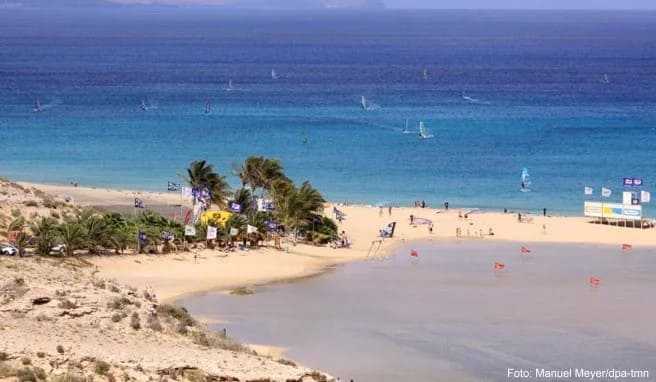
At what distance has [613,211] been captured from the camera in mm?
64125

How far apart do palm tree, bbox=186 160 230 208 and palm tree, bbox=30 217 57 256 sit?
906cm

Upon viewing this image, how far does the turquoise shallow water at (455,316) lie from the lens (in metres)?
34.7

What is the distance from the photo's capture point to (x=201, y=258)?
49.2m

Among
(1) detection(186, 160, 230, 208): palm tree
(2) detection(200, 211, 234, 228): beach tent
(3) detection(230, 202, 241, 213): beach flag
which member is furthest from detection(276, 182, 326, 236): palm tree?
(1) detection(186, 160, 230, 208): palm tree

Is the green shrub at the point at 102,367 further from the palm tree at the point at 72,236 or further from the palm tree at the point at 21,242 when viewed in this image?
the palm tree at the point at 72,236

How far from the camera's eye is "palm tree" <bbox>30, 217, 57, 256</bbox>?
45.2 meters

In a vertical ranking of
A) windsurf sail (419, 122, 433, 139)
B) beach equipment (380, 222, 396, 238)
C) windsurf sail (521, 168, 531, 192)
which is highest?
windsurf sail (419, 122, 433, 139)

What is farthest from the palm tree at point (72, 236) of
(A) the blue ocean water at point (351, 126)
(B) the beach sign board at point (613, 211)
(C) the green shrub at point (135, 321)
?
(A) the blue ocean water at point (351, 126)

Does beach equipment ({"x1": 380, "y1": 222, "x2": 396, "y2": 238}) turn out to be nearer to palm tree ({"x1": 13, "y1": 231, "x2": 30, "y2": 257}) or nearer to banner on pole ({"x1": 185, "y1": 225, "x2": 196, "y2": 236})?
banner on pole ({"x1": 185, "y1": 225, "x2": 196, "y2": 236})

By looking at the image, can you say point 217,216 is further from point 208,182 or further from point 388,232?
point 388,232

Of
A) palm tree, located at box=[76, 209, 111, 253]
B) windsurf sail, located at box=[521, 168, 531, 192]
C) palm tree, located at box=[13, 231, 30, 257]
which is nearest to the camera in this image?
palm tree, located at box=[13, 231, 30, 257]

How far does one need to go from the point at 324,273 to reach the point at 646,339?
14.7 metres

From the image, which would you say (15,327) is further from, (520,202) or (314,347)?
(520,202)

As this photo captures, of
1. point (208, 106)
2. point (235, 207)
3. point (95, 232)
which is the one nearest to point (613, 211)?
point (235, 207)
